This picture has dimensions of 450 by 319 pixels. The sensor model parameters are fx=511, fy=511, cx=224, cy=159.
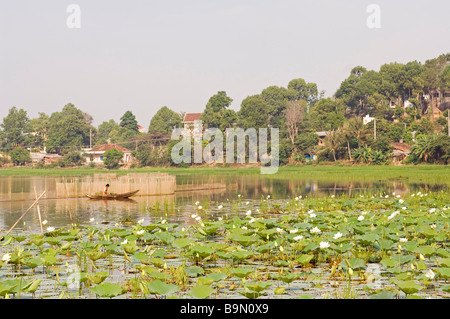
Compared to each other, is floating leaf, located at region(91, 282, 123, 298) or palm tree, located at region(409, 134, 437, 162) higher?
palm tree, located at region(409, 134, 437, 162)

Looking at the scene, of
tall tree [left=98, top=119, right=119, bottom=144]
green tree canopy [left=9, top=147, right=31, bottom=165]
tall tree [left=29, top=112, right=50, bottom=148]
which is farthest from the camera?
tall tree [left=98, top=119, right=119, bottom=144]

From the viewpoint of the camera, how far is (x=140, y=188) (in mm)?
28500

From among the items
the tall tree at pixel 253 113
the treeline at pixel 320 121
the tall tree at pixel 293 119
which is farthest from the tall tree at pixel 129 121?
the tall tree at pixel 293 119

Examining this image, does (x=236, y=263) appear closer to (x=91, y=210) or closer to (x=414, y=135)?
(x=91, y=210)

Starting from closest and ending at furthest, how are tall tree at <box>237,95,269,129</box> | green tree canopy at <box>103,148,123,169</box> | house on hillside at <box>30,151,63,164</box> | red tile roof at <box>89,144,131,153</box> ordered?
green tree canopy at <box>103,148,123,169</box> → tall tree at <box>237,95,269,129</box> → red tile roof at <box>89,144,131,153</box> → house on hillside at <box>30,151,63,164</box>

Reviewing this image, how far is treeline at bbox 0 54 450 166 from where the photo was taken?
62094 mm

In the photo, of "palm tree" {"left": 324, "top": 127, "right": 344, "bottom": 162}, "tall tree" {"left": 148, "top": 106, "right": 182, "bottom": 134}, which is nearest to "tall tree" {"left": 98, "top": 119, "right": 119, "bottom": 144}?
"tall tree" {"left": 148, "top": 106, "right": 182, "bottom": 134}

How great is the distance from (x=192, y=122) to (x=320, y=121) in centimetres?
2047

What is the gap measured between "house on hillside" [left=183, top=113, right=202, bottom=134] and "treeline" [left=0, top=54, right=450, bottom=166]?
1.25 m

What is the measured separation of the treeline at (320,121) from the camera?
204ft

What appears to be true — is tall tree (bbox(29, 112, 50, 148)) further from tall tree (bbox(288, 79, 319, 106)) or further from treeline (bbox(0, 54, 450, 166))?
tall tree (bbox(288, 79, 319, 106))

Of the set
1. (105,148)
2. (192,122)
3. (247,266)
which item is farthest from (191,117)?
(247,266)
